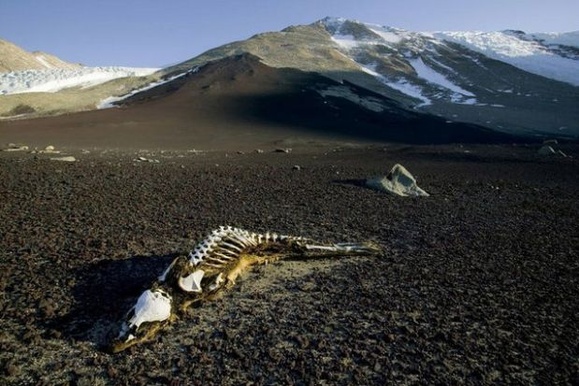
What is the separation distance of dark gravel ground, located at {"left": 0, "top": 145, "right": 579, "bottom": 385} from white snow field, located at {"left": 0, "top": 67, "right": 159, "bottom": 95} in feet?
151

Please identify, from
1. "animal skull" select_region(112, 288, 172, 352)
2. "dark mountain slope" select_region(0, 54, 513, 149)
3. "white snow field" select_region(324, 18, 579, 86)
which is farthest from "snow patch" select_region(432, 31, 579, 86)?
"animal skull" select_region(112, 288, 172, 352)

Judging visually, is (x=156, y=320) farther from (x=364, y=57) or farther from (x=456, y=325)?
(x=364, y=57)

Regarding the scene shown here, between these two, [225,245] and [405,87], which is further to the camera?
[405,87]

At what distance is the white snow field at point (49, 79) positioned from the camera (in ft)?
156

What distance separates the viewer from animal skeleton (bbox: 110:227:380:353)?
145 inches

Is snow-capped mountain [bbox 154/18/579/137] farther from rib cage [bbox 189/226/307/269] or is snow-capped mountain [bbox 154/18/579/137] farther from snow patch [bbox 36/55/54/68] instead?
snow patch [bbox 36/55/54/68]

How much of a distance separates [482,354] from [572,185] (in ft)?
39.9

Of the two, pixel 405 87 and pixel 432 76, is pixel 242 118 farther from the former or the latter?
pixel 432 76

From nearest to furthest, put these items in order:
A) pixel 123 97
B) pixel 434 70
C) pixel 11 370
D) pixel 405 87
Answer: pixel 11 370 < pixel 123 97 < pixel 405 87 < pixel 434 70

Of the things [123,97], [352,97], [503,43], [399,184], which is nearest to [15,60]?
[123,97]

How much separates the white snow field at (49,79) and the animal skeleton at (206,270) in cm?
4940

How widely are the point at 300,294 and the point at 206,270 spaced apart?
1.03m

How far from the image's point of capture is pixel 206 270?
4.59 m

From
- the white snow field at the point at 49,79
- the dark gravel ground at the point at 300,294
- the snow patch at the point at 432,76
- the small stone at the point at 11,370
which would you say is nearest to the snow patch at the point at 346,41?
the snow patch at the point at 432,76
